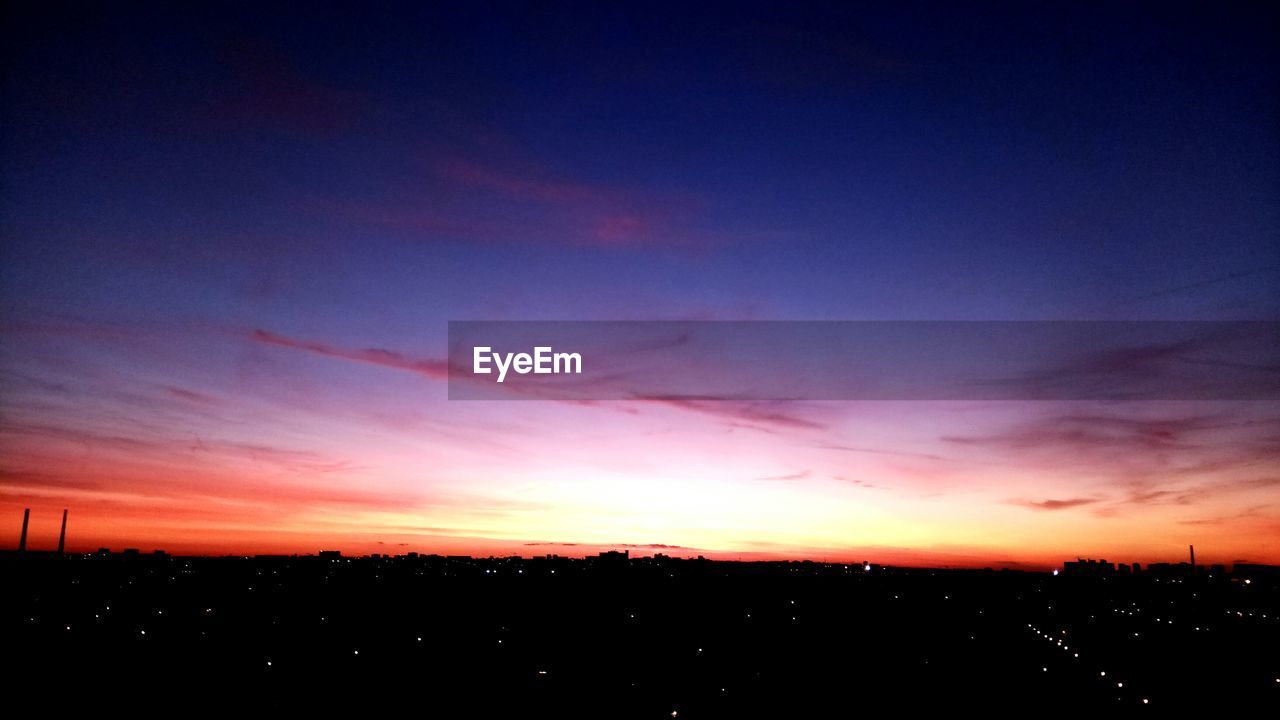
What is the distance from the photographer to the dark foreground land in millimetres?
68312

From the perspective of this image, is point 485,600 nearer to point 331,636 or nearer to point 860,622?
point 331,636

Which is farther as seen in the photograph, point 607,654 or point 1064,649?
point 1064,649

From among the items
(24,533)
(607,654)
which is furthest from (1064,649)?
(24,533)

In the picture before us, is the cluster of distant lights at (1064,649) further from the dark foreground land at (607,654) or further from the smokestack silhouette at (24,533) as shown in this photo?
the smokestack silhouette at (24,533)

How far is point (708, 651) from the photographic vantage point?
10131 centimetres

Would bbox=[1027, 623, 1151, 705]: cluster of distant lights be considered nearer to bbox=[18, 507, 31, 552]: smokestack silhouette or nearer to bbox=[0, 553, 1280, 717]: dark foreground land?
bbox=[0, 553, 1280, 717]: dark foreground land

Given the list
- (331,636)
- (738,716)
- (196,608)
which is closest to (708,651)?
(738,716)

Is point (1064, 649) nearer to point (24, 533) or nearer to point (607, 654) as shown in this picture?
point (607, 654)

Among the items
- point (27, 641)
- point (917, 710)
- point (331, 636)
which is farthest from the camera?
point (331, 636)

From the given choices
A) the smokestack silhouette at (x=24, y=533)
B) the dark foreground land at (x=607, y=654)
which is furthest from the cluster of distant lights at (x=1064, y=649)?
the smokestack silhouette at (x=24, y=533)

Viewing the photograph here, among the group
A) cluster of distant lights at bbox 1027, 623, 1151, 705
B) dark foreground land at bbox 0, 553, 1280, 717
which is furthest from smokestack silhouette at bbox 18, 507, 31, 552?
cluster of distant lights at bbox 1027, 623, 1151, 705

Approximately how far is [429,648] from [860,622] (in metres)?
75.3

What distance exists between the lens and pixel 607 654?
98875 mm

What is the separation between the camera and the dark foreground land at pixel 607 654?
6831cm
